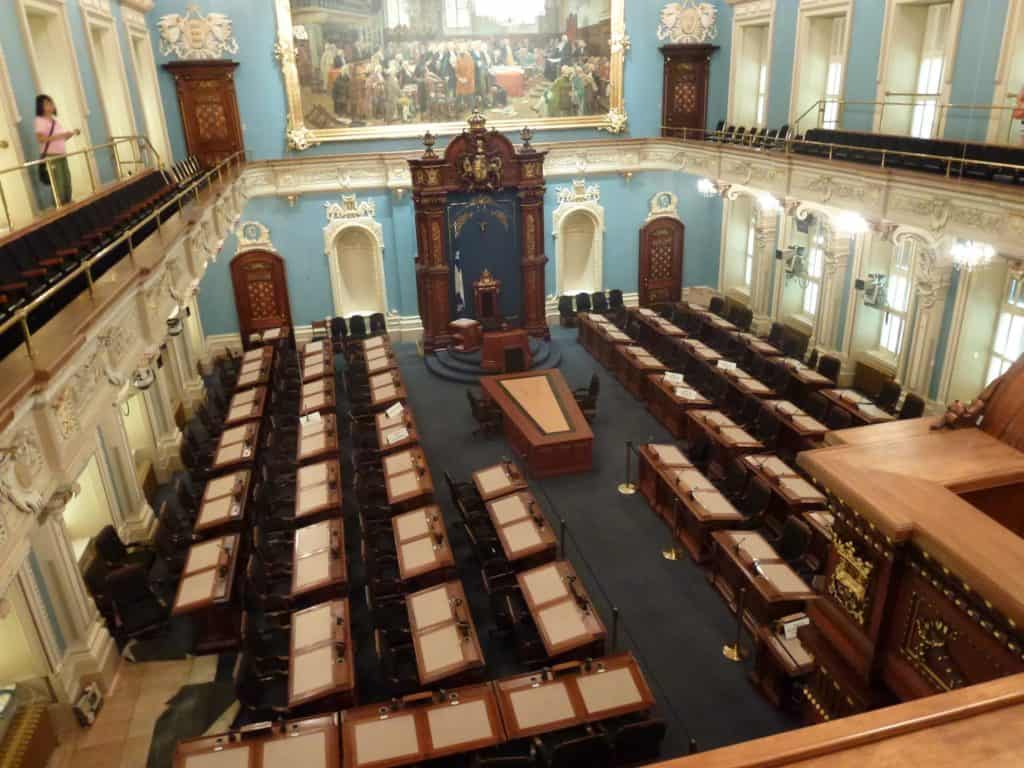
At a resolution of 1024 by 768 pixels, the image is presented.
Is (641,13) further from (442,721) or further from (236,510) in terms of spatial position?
(442,721)

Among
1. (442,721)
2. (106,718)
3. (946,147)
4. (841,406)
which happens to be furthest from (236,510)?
(946,147)

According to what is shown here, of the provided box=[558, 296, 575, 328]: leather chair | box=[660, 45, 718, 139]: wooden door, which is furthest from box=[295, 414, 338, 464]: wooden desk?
box=[660, 45, 718, 139]: wooden door

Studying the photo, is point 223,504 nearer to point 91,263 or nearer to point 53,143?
point 91,263

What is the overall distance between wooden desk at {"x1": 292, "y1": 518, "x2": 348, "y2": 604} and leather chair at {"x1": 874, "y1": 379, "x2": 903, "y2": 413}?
8.85 m

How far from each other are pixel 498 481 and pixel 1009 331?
814 cm

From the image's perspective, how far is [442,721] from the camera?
248 inches

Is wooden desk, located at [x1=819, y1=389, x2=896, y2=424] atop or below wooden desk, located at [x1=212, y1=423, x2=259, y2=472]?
atop

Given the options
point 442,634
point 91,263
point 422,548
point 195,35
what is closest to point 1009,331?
point 422,548

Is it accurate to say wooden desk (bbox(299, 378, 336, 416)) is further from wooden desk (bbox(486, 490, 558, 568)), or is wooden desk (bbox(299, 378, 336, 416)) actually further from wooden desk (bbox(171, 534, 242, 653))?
wooden desk (bbox(486, 490, 558, 568))

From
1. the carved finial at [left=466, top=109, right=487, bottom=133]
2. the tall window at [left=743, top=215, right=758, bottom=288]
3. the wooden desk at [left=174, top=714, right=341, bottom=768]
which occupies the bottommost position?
the wooden desk at [left=174, top=714, right=341, bottom=768]

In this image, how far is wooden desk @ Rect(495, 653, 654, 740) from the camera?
6273 millimetres

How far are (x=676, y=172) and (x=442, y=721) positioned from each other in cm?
1585

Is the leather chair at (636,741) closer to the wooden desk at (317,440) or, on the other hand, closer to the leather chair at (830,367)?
the wooden desk at (317,440)

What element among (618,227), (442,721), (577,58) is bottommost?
(442,721)
